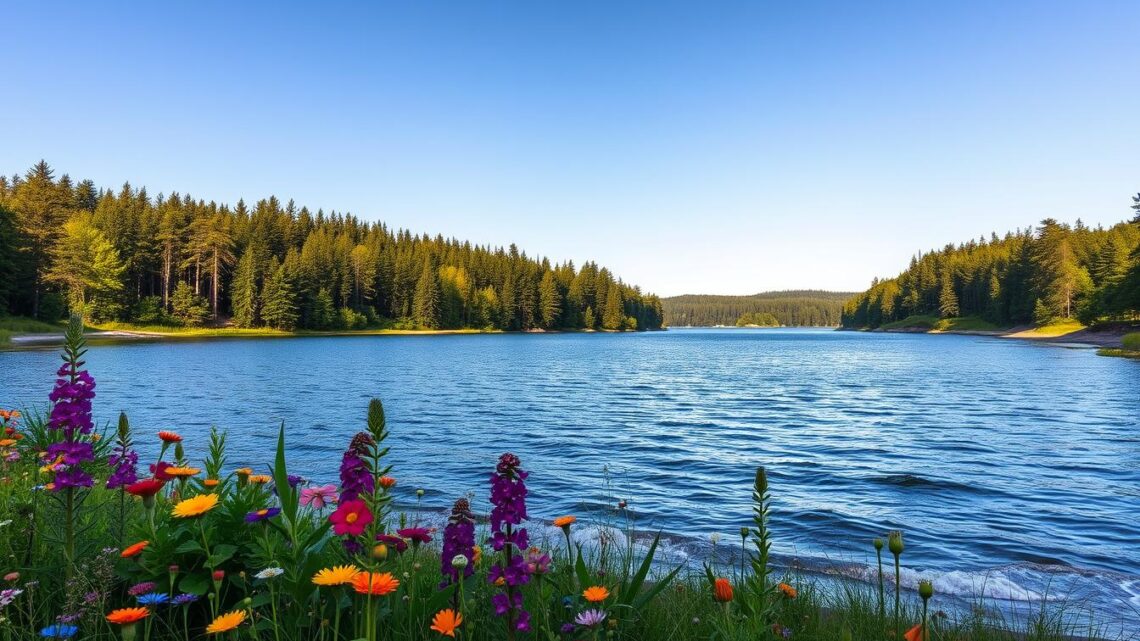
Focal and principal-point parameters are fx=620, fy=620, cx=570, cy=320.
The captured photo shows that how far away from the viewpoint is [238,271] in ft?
295

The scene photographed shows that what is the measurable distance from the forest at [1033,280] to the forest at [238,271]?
84.0 m

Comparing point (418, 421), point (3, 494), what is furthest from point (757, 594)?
point (418, 421)

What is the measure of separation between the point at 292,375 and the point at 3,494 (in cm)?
3196

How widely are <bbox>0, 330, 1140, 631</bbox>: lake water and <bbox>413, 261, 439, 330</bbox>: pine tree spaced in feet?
255

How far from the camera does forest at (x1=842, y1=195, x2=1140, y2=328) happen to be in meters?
78.4

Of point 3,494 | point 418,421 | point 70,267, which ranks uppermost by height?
point 70,267

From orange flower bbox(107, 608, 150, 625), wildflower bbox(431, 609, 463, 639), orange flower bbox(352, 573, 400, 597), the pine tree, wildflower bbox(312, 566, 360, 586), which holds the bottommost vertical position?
wildflower bbox(431, 609, 463, 639)

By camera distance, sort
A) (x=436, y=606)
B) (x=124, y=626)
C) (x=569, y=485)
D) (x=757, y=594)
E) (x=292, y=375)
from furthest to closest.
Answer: (x=292, y=375) < (x=569, y=485) < (x=436, y=606) < (x=757, y=594) < (x=124, y=626)

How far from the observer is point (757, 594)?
2.61 m

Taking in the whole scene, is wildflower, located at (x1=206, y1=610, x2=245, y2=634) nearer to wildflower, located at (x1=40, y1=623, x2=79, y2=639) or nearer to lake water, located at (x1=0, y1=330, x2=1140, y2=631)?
wildflower, located at (x1=40, y1=623, x2=79, y2=639)

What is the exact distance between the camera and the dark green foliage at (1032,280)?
3086 inches

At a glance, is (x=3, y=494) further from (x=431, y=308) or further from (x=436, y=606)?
(x=431, y=308)

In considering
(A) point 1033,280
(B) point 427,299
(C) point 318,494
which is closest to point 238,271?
(B) point 427,299

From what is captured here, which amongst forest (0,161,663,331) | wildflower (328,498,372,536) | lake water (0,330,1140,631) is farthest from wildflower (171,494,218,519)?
forest (0,161,663,331)
